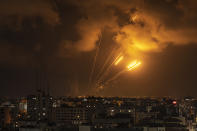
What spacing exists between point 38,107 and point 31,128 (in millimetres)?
13490

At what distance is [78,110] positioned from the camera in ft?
93.9

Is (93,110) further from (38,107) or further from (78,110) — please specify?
(38,107)

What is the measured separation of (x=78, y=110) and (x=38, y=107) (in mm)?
3294

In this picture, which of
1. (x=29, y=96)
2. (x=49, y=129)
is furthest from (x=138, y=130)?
(x=29, y=96)

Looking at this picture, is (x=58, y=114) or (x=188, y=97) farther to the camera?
(x=188, y=97)

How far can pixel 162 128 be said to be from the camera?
14867 millimetres

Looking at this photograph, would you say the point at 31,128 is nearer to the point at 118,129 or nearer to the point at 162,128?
the point at 118,129

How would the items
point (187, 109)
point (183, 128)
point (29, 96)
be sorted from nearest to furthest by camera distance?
1. point (183, 128)
2. point (29, 96)
3. point (187, 109)

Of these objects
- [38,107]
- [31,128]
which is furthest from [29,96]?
[31,128]

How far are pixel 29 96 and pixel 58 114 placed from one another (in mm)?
5881

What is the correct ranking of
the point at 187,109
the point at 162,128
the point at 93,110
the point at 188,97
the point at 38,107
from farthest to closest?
the point at 188,97, the point at 187,109, the point at 93,110, the point at 38,107, the point at 162,128

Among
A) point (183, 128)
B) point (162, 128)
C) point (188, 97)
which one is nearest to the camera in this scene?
point (162, 128)

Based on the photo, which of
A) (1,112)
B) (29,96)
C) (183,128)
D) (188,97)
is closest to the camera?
(183,128)

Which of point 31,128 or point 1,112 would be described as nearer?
point 31,128
